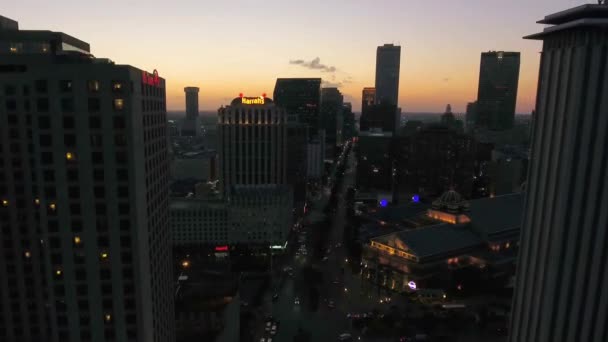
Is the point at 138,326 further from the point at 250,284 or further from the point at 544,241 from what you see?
the point at 250,284

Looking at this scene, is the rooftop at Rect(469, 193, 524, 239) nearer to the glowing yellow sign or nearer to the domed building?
the domed building

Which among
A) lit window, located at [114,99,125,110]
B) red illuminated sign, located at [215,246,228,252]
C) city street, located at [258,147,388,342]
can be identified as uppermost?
lit window, located at [114,99,125,110]

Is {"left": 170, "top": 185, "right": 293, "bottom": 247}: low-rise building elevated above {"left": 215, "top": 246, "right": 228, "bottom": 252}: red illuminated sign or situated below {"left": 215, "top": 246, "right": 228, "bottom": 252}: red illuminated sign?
above

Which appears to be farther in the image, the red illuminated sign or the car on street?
the red illuminated sign

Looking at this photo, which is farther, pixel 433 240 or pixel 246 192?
pixel 246 192

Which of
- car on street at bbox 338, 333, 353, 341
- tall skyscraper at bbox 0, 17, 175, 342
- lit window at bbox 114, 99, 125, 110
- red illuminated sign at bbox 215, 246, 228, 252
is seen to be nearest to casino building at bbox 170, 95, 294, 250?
red illuminated sign at bbox 215, 246, 228, 252

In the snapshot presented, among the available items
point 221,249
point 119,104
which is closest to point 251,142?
point 221,249

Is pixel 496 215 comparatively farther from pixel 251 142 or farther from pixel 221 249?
pixel 221 249
